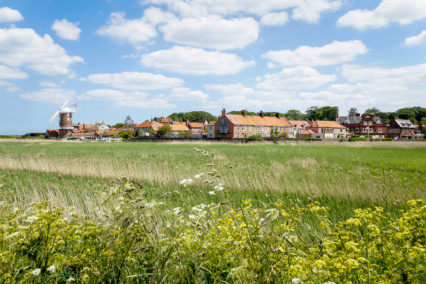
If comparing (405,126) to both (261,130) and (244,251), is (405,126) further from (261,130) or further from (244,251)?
(244,251)

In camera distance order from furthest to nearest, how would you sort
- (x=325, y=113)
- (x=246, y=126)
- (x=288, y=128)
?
1. (x=325, y=113)
2. (x=288, y=128)
3. (x=246, y=126)

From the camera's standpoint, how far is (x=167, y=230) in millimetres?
3562

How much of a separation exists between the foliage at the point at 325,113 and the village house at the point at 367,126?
2447 inches

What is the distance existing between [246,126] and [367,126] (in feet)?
213

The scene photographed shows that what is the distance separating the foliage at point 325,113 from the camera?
185m

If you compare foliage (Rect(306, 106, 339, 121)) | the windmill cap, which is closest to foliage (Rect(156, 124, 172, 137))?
the windmill cap

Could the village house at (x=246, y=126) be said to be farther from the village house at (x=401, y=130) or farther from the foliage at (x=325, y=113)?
the foliage at (x=325, y=113)

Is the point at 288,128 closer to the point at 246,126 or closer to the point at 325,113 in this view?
the point at 246,126

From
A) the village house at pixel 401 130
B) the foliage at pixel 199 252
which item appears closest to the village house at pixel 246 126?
the village house at pixel 401 130

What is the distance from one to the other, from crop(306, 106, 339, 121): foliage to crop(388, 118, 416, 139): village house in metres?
69.2

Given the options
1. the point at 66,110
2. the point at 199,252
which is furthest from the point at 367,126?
the point at 66,110

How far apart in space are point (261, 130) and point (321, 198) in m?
87.3

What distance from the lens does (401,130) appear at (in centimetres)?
11206

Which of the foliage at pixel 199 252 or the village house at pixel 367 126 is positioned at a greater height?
the village house at pixel 367 126
